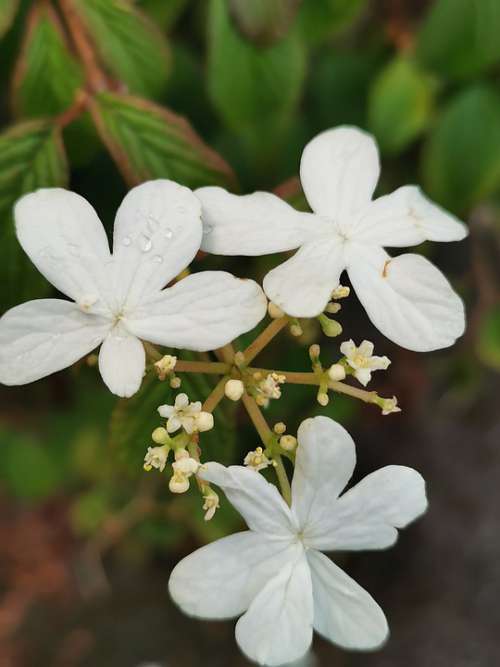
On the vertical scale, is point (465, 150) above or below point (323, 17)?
below

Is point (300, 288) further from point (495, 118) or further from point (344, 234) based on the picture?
point (495, 118)

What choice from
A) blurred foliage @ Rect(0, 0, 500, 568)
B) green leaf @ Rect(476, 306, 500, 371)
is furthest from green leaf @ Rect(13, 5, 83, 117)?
green leaf @ Rect(476, 306, 500, 371)

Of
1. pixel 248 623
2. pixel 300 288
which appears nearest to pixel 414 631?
pixel 248 623

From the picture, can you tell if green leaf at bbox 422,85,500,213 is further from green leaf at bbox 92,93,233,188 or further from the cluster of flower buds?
the cluster of flower buds

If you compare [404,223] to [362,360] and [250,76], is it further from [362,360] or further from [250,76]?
[250,76]

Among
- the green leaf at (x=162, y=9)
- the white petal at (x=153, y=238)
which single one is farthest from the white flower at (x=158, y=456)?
the green leaf at (x=162, y=9)

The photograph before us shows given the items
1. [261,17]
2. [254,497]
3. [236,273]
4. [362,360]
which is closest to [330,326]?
[362,360]

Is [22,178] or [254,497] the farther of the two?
[22,178]
